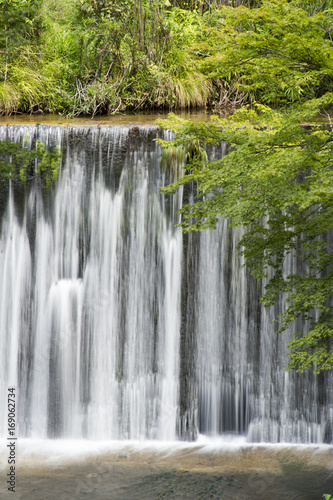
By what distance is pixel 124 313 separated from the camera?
877 cm

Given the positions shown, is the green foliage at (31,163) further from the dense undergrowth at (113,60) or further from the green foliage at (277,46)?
the green foliage at (277,46)

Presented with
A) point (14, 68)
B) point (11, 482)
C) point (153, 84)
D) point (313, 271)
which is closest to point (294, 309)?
point (313, 271)

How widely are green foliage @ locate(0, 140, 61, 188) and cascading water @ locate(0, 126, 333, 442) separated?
0.16m

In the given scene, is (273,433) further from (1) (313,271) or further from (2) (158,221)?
(2) (158,221)

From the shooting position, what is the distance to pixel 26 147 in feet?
29.1

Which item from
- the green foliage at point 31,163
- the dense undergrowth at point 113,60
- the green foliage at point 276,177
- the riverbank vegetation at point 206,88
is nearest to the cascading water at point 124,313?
the green foliage at point 31,163

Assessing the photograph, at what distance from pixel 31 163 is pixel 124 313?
113 inches

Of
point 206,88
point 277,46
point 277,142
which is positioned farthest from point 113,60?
point 277,142

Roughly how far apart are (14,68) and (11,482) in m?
8.24

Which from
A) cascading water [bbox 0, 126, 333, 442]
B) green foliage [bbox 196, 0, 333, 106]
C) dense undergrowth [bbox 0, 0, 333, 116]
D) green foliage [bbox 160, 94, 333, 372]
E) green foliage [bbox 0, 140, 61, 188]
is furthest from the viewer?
dense undergrowth [bbox 0, 0, 333, 116]

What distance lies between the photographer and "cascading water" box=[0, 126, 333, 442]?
861 cm

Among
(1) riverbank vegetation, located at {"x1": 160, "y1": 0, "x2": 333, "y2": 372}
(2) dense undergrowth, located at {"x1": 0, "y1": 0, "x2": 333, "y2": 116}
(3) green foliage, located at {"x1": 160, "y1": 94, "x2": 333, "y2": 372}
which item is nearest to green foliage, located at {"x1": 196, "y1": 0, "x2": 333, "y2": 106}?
(1) riverbank vegetation, located at {"x1": 160, "y1": 0, "x2": 333, "y2": 372}

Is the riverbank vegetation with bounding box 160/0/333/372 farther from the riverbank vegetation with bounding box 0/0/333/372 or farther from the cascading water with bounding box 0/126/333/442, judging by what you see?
the cascading water with bounding box 0/126/333/442

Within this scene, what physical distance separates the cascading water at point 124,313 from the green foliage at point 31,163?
6.2 inches
